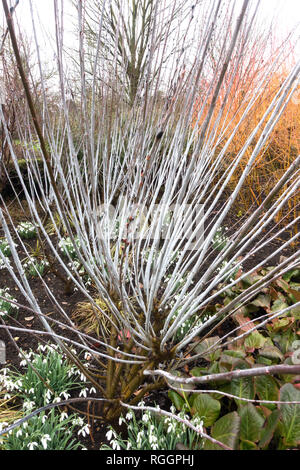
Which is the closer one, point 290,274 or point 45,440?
point 45,440

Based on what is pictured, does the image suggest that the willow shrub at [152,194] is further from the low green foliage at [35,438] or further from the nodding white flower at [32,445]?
the nodding white flower at [32,445]

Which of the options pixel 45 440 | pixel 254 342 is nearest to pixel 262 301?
pixel 254 342

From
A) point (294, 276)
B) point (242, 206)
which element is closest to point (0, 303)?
point (294, 276)

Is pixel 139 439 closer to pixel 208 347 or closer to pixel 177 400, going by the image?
pixel 177 400

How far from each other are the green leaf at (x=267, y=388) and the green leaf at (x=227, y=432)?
0.98 ft

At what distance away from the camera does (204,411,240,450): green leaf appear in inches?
51.7

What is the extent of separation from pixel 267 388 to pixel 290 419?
0.21 m

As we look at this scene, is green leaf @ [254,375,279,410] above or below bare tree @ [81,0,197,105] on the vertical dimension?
below

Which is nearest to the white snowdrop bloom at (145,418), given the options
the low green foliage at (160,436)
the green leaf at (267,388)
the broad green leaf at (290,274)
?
the low green foliage at (160,436)

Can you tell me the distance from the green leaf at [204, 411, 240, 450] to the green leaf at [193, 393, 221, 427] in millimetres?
140

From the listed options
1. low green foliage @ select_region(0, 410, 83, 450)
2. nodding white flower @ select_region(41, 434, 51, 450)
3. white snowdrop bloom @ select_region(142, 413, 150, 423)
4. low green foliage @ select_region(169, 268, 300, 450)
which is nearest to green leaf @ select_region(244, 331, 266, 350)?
low green foliage @ select_region(169, 268, 300, 450)

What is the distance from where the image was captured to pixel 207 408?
156 centimetres

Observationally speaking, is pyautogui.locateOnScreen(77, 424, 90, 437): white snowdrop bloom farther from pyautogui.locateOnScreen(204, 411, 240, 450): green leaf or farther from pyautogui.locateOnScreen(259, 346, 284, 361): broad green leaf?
pyautogui.locateOnScreen(259, 346, 284, 361): broad green leaf

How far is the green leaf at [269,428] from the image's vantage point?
128 centimetres
